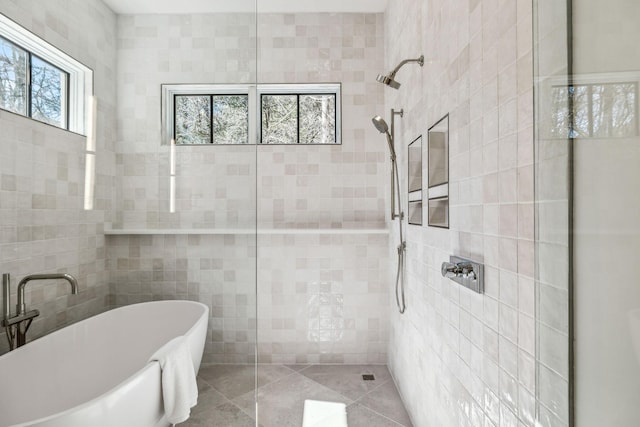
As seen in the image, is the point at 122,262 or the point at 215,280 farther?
the point at 215,280

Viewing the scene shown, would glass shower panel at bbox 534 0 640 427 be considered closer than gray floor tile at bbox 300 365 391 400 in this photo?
Yes

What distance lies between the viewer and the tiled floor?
1328 millimetres

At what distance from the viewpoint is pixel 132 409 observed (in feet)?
3.33

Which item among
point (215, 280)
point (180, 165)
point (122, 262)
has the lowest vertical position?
point (215, 280)

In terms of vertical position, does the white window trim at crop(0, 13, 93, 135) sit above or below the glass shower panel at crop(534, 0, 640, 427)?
above

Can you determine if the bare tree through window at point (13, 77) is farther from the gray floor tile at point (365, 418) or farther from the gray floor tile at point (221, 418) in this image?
the gray floor tile at point (365, 418)

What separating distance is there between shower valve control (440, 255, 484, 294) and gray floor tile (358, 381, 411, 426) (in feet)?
4.14

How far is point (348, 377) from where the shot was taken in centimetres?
243

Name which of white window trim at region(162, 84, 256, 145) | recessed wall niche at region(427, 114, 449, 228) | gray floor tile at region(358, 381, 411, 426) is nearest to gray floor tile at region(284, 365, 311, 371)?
gray floor tile at region(358, 381, 411, 426)

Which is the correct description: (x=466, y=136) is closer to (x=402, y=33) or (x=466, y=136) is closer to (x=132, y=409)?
(x=402, y=33)

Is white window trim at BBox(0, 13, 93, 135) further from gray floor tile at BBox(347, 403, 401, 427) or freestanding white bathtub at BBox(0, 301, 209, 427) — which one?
gray floor tile at BBox(347, 403, 401, 427)

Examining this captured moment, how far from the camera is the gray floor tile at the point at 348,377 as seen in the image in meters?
2.25

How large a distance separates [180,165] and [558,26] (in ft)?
4.02

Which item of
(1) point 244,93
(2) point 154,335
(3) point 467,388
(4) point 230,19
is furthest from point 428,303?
(4) point 230,19
